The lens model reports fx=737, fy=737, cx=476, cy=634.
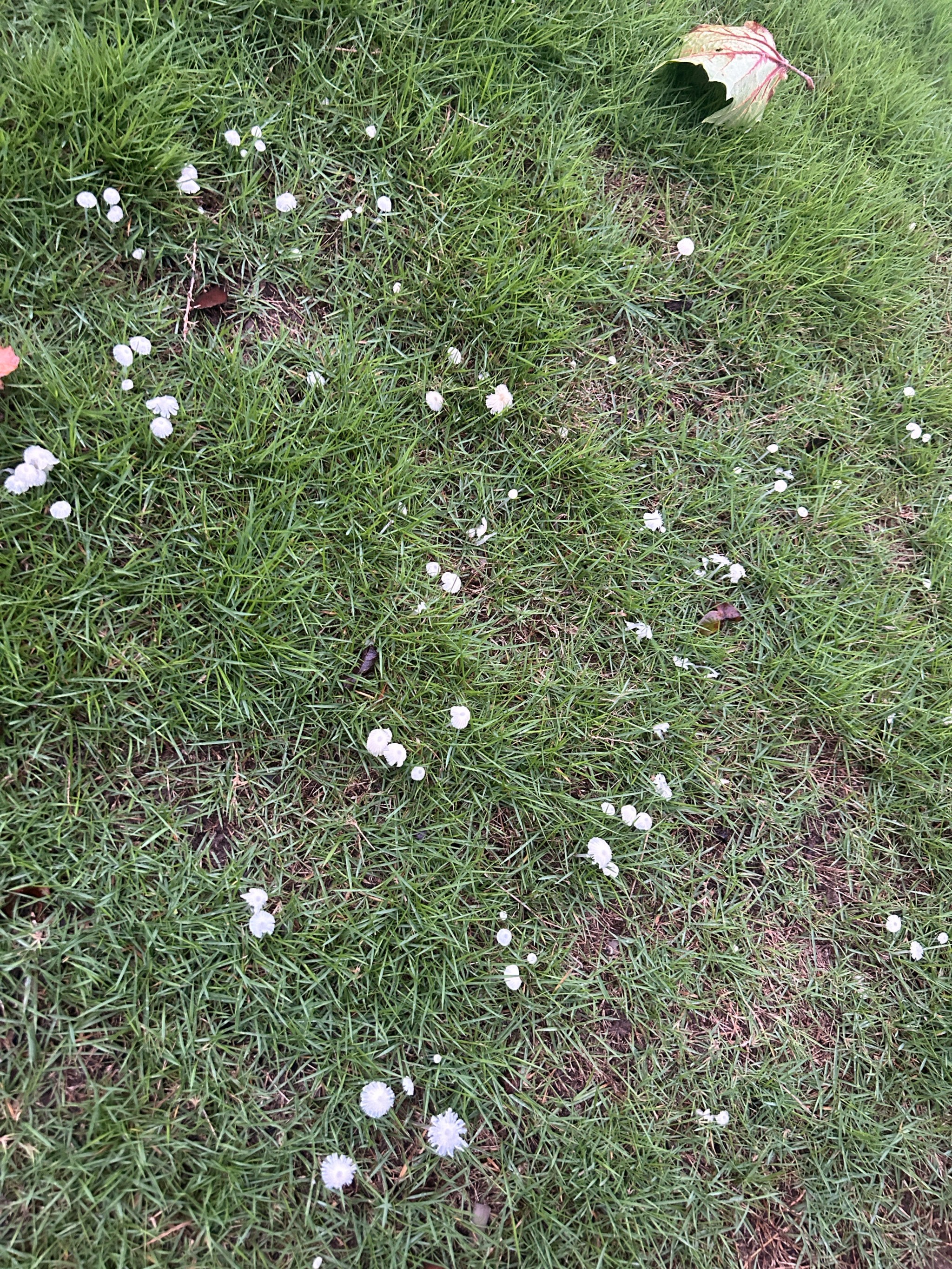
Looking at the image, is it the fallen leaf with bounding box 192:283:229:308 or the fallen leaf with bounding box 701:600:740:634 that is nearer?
the fallen leaf with bounding box 192:283:229:308

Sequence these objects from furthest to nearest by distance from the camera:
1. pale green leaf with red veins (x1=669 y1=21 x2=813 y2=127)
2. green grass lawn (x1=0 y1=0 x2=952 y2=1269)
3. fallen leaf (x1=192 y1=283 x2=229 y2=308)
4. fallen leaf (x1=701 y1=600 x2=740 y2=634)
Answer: pale green leaf with red veins (x1=669 y1=21 x2=813 y2=127) < fallen leaf (x1=701 y1=600 x2=740 y2=634) < fallen leaf (x1=192 y1=283 x2=229 y2=308) < green grass lawn (x1=0 y1=0 x2=952 y2=1269)

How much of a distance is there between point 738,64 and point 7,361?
7.28 ft

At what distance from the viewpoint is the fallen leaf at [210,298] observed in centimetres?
177

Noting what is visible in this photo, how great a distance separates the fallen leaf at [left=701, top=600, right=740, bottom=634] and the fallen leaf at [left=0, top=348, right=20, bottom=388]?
1.71 meters

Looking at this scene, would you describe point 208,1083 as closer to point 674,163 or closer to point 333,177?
point 333,177

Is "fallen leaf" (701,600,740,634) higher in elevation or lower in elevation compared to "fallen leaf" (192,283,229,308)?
lower

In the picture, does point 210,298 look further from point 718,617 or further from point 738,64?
point 738,64

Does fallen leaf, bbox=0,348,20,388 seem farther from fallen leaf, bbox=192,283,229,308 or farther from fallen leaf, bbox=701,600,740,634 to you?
fallen leaf, bbox=701,600,740,634

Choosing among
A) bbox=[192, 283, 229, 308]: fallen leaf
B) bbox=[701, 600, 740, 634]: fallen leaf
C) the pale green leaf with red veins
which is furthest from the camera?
the pale green leaf with red veins

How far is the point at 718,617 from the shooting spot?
1997 millimetres

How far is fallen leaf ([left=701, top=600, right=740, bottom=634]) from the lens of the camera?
1.98 m

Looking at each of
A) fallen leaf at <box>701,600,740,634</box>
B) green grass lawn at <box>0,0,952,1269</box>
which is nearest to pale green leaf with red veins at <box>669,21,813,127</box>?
green grass lawn at <box>0,0,952,1269</box>

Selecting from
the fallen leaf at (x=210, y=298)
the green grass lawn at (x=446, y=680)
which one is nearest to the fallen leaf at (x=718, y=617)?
the green grass lawn at (x=446, y=680)

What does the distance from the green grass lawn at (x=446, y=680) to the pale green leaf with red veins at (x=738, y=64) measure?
3.5 inches
